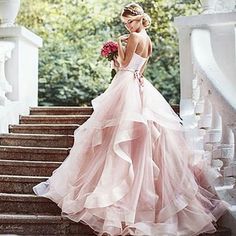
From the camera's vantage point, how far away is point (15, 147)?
458 centimetres

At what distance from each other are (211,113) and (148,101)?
52 cm

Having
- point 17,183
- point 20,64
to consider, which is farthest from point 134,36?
point 20,64

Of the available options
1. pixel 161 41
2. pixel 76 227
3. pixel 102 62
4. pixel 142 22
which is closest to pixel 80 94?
pixel 102 62

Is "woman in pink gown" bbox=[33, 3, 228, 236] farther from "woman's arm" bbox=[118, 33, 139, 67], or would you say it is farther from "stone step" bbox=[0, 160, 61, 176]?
"stone step" bbox=[0, 160, 61, 176]

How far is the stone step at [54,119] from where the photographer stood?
5.24 m

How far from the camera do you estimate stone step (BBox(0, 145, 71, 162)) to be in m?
4.46

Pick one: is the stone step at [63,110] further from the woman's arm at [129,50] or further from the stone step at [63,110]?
the woman's arm at [129,50]

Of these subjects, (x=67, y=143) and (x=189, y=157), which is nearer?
(x=189, y=157)

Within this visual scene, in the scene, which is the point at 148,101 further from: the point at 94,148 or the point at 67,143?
the point at 67,143

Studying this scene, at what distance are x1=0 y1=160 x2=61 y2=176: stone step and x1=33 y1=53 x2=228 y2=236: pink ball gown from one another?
36 centimetres

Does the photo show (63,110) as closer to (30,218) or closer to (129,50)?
(129,50)

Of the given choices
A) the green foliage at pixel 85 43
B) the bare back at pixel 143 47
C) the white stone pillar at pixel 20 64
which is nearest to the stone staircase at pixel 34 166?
the white stone pillar at pixel 20 64

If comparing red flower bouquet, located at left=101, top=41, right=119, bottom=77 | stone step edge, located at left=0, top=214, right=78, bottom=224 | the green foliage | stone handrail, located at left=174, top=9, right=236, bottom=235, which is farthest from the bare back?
the green foliage

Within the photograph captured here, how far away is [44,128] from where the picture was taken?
5066 mm
